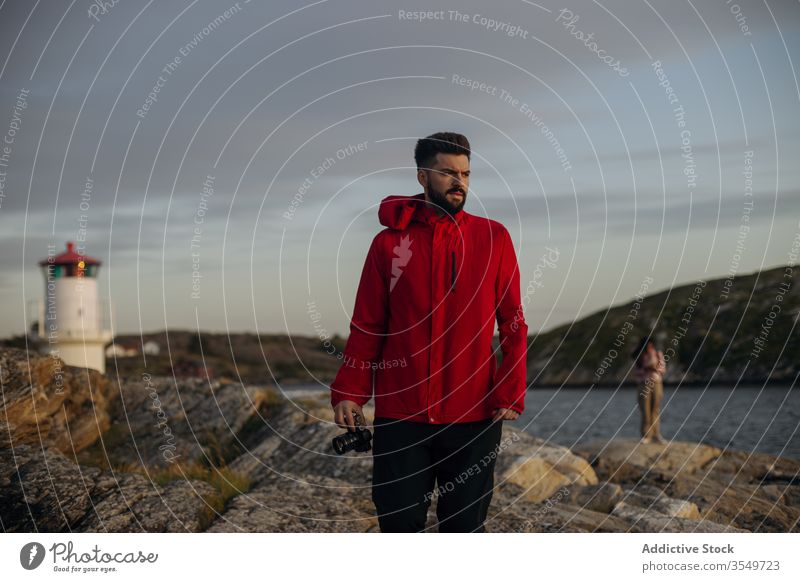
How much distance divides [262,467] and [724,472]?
9.84 metres

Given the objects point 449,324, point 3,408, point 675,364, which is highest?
point 449,324

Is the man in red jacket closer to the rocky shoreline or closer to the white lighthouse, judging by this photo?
the rocky shoreline

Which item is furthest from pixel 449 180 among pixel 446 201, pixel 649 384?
pixel 649 384

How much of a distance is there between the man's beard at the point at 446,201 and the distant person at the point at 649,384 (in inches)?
580

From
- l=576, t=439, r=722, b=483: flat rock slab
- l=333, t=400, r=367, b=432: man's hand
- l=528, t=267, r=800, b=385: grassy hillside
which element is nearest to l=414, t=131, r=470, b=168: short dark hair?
l=333, t=400, r=367, b=432: man's hand

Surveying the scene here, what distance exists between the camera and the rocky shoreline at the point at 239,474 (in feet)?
26.9

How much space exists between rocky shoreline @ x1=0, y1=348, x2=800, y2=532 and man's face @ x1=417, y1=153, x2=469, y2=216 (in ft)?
10.3

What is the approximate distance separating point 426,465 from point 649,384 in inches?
601

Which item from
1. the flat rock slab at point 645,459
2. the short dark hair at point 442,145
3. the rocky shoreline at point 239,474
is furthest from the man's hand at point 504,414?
the flat rock slab at point 645,459

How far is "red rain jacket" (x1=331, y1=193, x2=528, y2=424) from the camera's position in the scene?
20.1ft

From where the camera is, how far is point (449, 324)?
6.16 meters

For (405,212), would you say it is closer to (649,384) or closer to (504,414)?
(504,414)

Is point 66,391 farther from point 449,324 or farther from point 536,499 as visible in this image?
point 449,324
